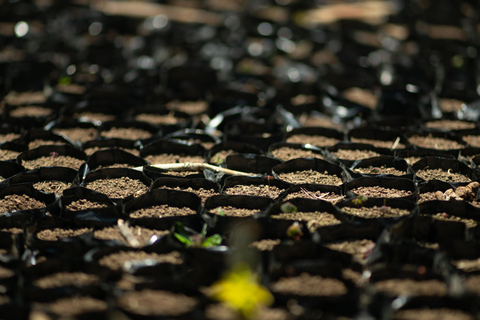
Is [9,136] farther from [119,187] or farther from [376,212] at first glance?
[376,212]

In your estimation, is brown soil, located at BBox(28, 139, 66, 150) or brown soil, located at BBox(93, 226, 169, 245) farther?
brown soil, located at BBox(28, 139, 66, 150)

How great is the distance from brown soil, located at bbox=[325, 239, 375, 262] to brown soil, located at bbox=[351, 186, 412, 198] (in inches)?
20.7

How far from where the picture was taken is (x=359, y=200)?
2.91 m

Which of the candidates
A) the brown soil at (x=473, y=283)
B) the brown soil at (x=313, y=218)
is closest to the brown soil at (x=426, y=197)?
the brown soil at (x=313, y=218)

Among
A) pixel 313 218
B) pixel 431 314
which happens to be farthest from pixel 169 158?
pixel 431 314

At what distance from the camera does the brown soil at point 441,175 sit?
3398 millimetres

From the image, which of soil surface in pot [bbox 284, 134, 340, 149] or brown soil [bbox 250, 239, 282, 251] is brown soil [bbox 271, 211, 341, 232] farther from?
soil surface in pot [bbox 284, 134, 340, 149]

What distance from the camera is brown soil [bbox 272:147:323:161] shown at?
3807 mm

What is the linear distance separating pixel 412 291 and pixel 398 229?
538 millimetres

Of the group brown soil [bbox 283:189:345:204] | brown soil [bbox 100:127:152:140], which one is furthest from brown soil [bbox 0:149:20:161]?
brown soil [bbox 283:189:345:204]

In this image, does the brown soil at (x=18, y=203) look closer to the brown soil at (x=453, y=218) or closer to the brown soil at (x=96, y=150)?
the brown soil at (x=96, y=150)

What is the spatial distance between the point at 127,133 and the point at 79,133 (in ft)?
1.45

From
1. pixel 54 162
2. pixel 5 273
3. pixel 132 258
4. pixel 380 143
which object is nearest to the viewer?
pixel 5 273

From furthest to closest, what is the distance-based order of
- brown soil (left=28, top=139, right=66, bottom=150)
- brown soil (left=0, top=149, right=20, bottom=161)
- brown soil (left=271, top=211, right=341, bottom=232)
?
brown soil (left=28, top=139, right=66, bottom=150)
brown soil (left=0, top=149, right=20, bottom=161)
brown soil (left=271, top=211, right=341, bottom=232)
